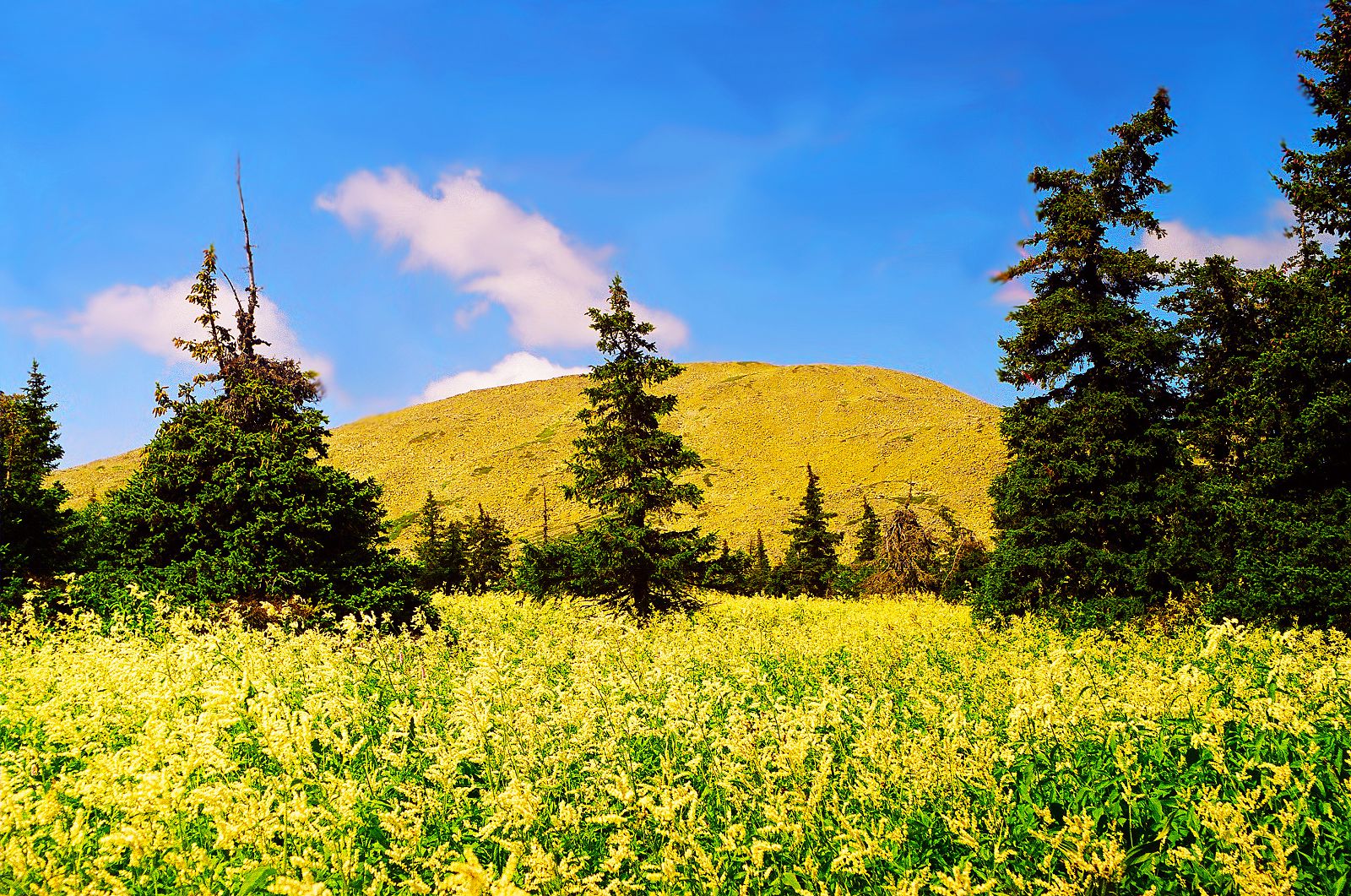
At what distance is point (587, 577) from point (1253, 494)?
15450mm

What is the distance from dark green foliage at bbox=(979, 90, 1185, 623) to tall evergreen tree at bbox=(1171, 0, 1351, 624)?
1.29 m

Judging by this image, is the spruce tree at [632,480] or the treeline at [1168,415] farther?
the spruce tree at [632,480]

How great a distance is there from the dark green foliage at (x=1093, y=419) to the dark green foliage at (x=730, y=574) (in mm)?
7285

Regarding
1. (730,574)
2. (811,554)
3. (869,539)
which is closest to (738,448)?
(869,539)

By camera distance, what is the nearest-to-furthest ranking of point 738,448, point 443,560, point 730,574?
point 730,574 < point 443,560 < point 738,448

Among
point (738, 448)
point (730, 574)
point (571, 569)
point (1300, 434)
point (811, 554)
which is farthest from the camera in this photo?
point (738, 448)

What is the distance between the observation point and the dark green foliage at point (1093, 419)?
53.5 ft

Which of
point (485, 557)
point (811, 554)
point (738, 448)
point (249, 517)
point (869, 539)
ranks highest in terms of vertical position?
point (738, 448)

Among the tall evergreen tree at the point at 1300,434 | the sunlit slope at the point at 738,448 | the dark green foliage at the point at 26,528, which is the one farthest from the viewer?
the sunlit slope at the point at 738,448

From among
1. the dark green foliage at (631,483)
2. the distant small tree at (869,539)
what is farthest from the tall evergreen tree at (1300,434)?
the distant small tree at (869,539)

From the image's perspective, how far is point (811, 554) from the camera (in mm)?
39562

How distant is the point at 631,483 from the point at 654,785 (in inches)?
638

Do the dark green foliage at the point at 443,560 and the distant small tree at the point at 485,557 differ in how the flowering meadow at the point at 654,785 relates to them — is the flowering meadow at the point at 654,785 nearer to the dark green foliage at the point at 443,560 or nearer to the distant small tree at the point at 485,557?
the dark green foliage at the point at 443,560

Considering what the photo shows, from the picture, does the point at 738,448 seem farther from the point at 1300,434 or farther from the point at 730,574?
the point at 1300,434
